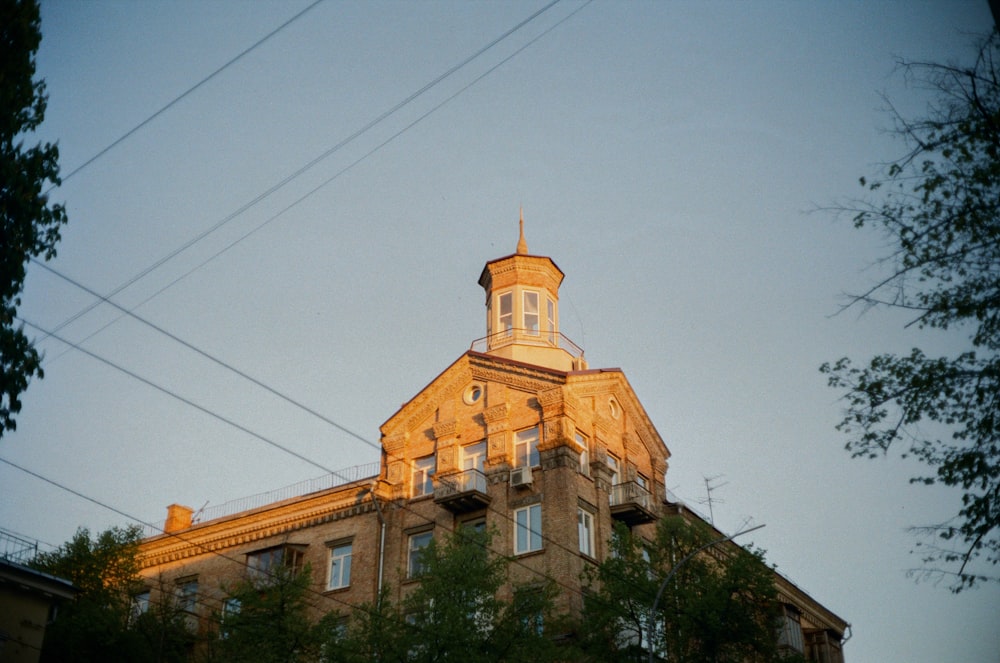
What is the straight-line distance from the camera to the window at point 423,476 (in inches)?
1494

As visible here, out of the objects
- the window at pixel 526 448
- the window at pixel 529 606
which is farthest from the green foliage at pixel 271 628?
the window at pixel 526 448

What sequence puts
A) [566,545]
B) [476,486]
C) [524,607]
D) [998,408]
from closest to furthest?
[998,408] < [524,607] < [566,545] < [476,486]

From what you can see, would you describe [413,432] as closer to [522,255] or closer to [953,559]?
[522,255]

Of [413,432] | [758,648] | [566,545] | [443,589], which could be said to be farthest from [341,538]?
[758,648]

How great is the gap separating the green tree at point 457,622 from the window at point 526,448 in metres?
7.38

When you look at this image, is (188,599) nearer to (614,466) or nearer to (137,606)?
(137,606)

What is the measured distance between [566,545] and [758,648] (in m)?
6.83

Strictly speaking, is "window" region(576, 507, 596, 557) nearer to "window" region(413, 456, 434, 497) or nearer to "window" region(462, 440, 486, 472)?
"window" region(462, 440, 486, 472)

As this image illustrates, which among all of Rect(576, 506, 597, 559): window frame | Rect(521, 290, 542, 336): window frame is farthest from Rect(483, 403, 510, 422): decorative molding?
Rect(521, 290, 542, 336): window frame

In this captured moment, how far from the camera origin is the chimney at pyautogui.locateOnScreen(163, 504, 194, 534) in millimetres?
44812

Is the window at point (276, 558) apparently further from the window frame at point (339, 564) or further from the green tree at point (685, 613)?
the green tree at point (685, 613)

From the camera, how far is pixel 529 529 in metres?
33.6

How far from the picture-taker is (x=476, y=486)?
3572 cm

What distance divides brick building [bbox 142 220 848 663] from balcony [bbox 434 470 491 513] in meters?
0.05
